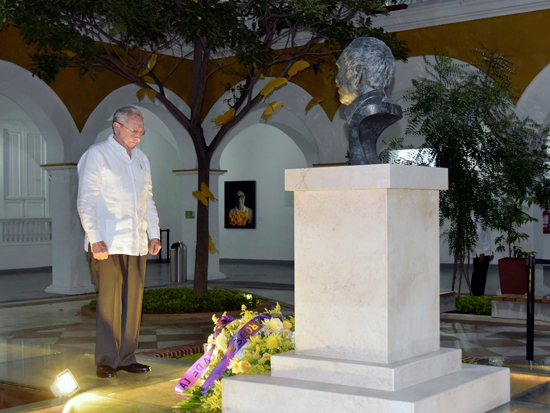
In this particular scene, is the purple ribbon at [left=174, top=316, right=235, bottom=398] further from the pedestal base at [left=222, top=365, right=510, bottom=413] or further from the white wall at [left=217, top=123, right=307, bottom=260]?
the white wall at [left=217, top=123, right=307, bottom=260]

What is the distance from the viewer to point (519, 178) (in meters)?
8.80

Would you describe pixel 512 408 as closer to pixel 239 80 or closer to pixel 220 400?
pixel 220 400

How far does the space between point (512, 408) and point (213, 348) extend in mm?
1676

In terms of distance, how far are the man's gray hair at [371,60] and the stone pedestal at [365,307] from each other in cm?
58

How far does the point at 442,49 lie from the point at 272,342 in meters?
8.39

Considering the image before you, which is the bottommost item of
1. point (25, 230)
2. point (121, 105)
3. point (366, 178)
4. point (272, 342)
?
point (272, 342)

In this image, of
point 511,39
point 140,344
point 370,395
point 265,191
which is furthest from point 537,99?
point 265,191

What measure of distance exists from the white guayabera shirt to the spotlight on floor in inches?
32.2

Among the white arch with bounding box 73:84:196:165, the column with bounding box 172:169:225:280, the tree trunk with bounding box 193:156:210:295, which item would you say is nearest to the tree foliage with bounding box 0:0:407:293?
the tree trunk with bounding box 193:156:210:295

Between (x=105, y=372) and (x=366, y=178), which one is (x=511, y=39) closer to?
(x=366, y=178)

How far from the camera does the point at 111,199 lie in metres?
4.57

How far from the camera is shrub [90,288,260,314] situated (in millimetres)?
9281

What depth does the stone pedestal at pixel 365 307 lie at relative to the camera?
343cm

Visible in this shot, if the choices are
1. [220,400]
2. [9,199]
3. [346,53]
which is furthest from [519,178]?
[9,199]
